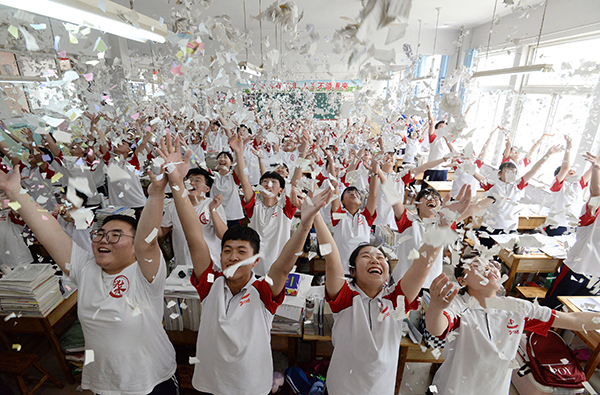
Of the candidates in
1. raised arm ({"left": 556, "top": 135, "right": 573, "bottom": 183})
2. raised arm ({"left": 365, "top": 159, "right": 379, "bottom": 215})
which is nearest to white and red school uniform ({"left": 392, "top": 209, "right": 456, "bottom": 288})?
raised arm ({"left": 365, "top": 159, "right": 379, "bottom": 215})

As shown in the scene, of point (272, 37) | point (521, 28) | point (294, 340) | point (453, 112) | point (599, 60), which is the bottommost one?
point (294, 340)


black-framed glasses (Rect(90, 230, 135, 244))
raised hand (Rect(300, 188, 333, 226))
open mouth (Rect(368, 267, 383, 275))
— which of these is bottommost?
open mouth (Rect(368, 267, 383, 275))

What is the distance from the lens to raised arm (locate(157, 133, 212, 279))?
1.29 metres

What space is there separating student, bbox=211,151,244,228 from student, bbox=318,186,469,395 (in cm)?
215

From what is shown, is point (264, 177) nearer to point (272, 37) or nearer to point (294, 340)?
point (294, 340)

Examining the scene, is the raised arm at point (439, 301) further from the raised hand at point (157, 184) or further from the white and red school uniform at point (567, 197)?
the white and red school uniform at point (567, 197)

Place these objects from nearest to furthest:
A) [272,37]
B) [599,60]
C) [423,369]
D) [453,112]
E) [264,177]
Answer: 1. [453,112]
2. [423,369]
3. [264,177]
4. [599,60]
5. [272,37]

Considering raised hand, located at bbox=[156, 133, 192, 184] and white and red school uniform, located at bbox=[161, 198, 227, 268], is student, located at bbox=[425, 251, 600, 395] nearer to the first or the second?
raised hand, located at bbox=[156, 133, 192, 184]

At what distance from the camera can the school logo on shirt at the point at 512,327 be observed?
1416 mm

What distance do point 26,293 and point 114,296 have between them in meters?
1.11

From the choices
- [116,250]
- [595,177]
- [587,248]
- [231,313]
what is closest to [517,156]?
[595,177]

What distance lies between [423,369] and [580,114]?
4711mm

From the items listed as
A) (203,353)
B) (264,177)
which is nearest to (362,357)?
(203,353)

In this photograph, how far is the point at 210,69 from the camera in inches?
136
